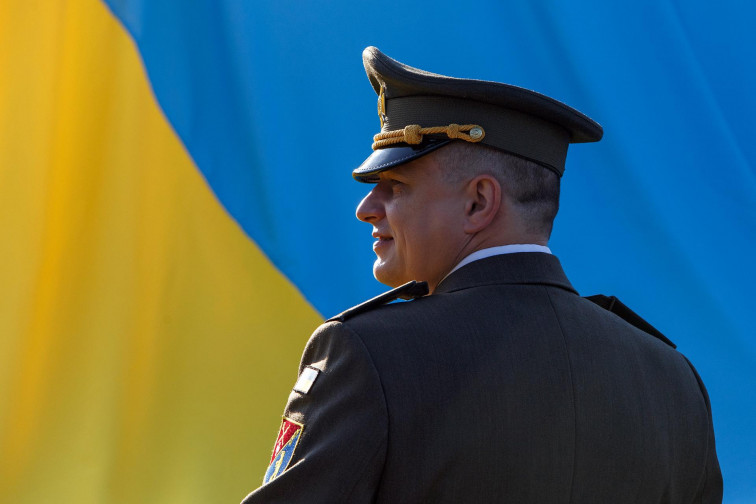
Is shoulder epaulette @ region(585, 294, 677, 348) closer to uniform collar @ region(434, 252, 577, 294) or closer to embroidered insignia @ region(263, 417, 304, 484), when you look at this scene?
uniform collar @ region(434, 252, 577, 294)

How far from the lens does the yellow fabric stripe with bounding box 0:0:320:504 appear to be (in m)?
2.13

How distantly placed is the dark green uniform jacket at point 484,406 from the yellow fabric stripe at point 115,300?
123 centimetres

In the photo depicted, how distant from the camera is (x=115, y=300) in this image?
221 centimetres

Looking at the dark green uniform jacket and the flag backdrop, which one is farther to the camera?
the flag backdrop

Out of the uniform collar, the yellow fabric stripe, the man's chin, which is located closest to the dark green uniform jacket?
the uniform collar

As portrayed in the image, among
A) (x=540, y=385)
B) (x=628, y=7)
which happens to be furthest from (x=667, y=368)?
(x=628, y=7)

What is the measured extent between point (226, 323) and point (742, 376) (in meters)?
1.33

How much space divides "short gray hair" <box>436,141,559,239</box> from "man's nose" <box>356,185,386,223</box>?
12cm

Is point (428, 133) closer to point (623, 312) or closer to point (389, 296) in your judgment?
point (389, 296)

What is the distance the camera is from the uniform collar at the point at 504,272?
1111mm

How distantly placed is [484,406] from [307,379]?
0.20m

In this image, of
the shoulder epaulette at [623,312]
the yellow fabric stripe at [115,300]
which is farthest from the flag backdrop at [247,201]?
the shoulder epaulette at [623,312]

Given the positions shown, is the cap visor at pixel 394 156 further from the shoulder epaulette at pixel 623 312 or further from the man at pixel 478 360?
the shoulder epaulette at pixel 623 312

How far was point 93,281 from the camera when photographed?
7.22ft
